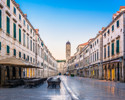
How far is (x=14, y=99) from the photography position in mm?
9812

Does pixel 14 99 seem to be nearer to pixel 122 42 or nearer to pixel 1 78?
pixel 1 78

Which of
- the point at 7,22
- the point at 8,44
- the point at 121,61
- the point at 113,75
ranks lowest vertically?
the point at 113,75

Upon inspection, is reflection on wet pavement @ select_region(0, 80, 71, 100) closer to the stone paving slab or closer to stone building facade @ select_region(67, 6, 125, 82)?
the stone paving slab

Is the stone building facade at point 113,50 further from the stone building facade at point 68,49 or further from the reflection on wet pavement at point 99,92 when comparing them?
the stone building facade at point 68,49

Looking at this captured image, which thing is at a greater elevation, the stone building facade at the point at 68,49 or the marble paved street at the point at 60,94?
the stone building facade at the point at 68,49

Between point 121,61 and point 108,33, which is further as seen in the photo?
point 108,33

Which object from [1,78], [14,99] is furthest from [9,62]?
[14,99]

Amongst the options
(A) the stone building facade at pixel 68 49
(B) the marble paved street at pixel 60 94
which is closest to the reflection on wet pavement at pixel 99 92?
(B) the marble paved street at pixel 60 94

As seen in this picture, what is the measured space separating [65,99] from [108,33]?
29860 millimetres

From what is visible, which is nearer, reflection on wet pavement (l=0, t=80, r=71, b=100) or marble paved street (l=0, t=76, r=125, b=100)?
reflection on wet pavement (l=0, t=80, r=71, b=100)

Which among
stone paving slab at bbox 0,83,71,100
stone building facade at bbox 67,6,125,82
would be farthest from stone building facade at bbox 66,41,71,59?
stone paving slab at bbox 0,83,71,100

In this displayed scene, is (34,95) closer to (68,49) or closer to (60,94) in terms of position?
(60,94)

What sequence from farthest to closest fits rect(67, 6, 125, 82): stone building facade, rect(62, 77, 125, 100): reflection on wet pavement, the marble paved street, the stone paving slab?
rect(67, 6, 125, 82): stone building facade
rect(62, 77, 125, 100): reflection on wet pavement
the marble paved street
the stone paving slab

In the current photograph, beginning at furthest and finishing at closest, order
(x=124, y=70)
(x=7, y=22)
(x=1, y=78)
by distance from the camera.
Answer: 1. (x=124, y=70)
2. (x=7, y=22)
3. (x=1, y=78)
